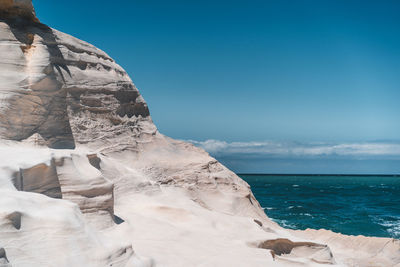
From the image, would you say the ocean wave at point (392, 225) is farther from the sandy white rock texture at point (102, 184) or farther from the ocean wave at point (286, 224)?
the sandy white rock texture at point (102, 184)

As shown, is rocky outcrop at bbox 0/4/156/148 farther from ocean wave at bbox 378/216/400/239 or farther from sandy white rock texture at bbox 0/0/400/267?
ocean wave at bbox 378/216/400/239

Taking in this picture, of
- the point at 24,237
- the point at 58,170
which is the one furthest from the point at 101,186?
the point at 24,237

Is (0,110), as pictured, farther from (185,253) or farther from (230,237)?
(230,237)

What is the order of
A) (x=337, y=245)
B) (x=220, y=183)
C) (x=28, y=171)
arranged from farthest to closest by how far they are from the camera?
(x=337, y=245)
(x=220, y=183)
(x=28, y=171)

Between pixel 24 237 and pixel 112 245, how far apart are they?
3.07 ft

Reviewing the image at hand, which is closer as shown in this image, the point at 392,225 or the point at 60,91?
the point at 60,91

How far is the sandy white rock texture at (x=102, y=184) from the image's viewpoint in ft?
13.2

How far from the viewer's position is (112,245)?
427cm

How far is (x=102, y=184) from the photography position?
619cm

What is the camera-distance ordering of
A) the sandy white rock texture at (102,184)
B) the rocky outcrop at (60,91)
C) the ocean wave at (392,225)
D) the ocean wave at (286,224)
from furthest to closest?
the ocean wave at (286,224) → the ocean wave at (392,225) → the rocky outcrop at (60,91) → the sandy white rock texture at (102,184)

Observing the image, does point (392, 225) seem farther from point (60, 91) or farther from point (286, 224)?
point (60, 91)

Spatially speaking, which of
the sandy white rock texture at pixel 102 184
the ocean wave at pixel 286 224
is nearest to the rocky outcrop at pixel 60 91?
the sandy white rock texture at pixel 102 184

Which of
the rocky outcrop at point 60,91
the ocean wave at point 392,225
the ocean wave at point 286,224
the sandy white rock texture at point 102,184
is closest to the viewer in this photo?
the sandy white rock texture at point 102,184

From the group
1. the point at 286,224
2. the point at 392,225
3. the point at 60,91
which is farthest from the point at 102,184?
the point at 392,225
